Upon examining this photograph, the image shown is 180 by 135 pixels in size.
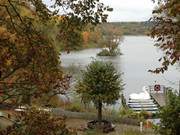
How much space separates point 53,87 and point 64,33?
0.98 metres

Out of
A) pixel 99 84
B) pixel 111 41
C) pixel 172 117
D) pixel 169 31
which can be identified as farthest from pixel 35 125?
pixel 111 41

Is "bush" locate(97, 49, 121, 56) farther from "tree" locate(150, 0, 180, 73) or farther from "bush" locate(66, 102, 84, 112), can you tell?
"tree" locate(150, 0, 180, 73)

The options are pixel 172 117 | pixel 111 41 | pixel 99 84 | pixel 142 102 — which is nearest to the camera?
pixel 172 117

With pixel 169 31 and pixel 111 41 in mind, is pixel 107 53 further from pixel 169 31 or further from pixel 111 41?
pixel 169 31

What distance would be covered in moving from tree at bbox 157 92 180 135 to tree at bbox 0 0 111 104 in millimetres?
7215

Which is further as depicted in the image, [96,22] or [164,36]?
[164,36]

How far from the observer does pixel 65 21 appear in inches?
247

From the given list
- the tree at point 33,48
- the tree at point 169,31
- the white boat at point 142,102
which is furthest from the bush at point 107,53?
the tree at point 33,48

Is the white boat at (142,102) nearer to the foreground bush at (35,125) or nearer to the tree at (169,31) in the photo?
the tree at (169,31)

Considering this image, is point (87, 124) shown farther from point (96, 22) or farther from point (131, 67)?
point (131, 67)

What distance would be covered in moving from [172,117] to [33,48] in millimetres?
7995

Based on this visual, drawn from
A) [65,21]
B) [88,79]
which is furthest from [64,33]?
[88,79]

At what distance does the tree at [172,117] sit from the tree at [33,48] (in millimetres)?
7215

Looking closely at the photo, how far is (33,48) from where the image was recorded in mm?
6352
